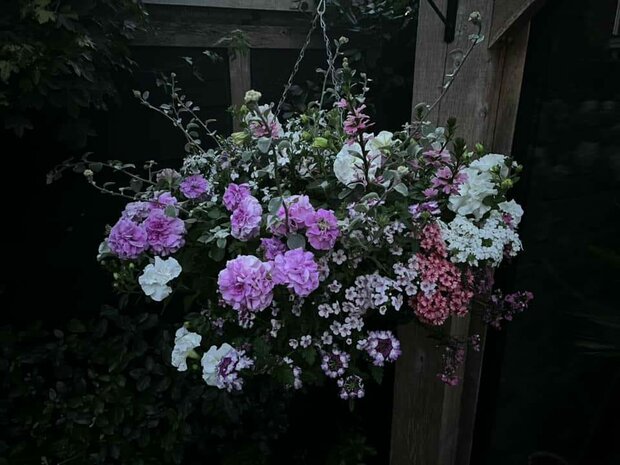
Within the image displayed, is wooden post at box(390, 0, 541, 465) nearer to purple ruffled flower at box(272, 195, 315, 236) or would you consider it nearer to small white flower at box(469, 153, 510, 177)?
small white flower at box(469, 153, 510, 177)

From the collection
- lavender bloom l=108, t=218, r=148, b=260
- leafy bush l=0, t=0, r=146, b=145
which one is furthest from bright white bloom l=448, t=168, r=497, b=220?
leafy bush l=0, t=0, r=146, b=145

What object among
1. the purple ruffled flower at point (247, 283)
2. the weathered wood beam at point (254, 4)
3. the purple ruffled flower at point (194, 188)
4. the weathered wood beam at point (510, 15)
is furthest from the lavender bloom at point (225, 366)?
the weathered wood beam at point (254, 4)

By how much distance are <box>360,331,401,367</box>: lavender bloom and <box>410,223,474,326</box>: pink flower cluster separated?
8cm

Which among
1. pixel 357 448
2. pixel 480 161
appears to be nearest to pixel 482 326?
pixel 480 161

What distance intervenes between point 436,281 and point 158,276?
54 cm

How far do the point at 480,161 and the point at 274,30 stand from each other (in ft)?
4.24

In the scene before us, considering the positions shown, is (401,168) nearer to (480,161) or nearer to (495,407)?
(480,161)

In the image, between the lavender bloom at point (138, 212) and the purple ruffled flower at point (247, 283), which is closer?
the purple ruffled flower at point (247, 283)

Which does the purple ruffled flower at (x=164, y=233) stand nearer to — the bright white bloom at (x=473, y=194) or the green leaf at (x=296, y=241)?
the green leaf at (x=296, y=241)

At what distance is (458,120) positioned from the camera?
130cm

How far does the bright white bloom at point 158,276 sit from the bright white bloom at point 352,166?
0.37 m

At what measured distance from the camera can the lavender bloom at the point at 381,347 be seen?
42.0 inches

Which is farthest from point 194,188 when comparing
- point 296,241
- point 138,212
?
point 296,241

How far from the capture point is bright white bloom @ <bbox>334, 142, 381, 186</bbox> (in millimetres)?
1044
